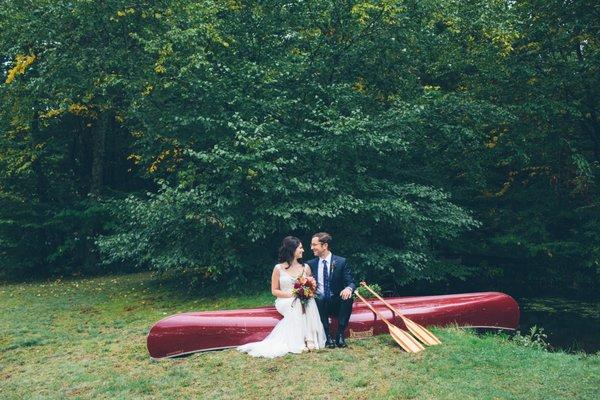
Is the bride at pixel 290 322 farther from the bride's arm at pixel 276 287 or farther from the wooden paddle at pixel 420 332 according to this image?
the wooden paddle at pixel 420 332

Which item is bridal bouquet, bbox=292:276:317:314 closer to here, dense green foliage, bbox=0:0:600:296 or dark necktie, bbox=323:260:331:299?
dark necktie, bbox=323:260:331:299

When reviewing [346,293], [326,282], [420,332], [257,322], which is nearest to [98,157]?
[257,322]

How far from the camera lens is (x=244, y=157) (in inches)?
471

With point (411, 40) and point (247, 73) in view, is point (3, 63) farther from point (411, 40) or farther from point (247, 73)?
point (411, 40)

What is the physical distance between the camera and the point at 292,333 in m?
8.01

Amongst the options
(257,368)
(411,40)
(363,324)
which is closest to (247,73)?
(411,40)

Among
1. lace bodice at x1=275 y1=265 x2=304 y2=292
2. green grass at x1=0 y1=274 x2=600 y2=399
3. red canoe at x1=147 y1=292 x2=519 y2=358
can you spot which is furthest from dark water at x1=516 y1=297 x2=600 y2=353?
lace bodice at x1=275 y1=265 x2=304 y2=292

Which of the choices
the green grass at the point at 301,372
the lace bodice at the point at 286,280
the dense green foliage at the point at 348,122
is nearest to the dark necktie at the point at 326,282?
the lace bodice at the point at 286,280

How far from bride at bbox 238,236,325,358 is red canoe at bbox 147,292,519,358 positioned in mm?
251

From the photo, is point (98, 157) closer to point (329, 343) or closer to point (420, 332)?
point (329, 343)

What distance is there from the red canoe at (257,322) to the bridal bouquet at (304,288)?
24.7 inches

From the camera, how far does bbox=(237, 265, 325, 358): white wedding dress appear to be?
7.88m

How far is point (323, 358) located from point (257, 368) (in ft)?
3.03

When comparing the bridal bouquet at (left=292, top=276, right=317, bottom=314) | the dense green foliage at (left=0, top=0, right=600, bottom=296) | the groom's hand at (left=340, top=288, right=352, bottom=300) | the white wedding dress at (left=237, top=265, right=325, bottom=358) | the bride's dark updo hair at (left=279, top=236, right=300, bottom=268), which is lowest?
the white wedding dress at (left=237, top=265, right=325, bottom=358)
